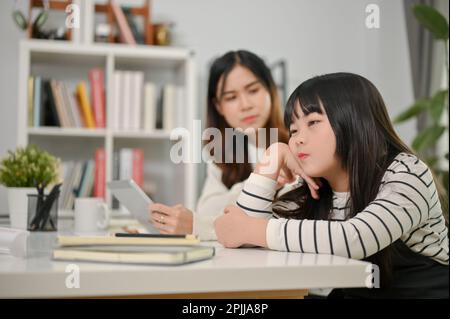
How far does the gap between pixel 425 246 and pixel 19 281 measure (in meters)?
0.61

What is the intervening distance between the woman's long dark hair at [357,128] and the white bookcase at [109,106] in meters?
1.46

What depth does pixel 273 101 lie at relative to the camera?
1.17 metres

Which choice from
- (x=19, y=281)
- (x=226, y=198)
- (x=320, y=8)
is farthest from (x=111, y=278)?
(x=226, y=198)

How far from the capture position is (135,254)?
0.59 m

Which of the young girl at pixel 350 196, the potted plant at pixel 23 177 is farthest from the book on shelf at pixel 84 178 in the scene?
the young girl at pixel 350 196

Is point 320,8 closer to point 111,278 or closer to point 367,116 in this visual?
point 367,116

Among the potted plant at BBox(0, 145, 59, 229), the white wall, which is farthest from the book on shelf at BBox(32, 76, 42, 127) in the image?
the potted plant at BBox(0, 145, 59, 229)

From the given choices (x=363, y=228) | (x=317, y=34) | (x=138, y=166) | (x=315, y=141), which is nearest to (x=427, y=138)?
(x=317, y=34)

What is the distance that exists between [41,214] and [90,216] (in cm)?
13

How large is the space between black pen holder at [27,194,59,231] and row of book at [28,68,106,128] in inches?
43.7

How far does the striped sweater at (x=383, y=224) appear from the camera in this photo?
0.70 m

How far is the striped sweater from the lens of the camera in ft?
2.29

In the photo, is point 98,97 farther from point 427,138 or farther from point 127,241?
point 127,241

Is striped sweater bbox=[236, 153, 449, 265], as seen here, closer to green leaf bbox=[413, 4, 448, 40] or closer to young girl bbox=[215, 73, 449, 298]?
young girl bbox=[215, 73, 449, 298]
